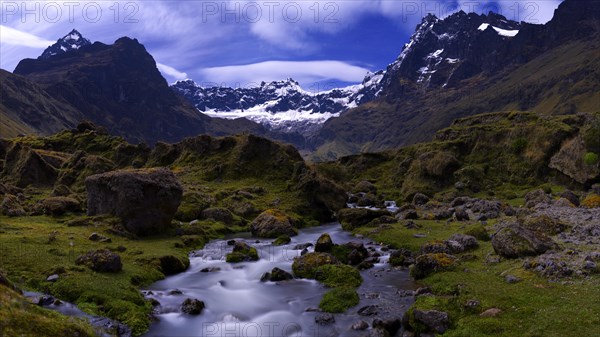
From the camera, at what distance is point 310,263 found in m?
41.9

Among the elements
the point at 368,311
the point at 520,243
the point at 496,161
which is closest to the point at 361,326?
the point at 368,311

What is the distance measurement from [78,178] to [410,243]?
7596 cm

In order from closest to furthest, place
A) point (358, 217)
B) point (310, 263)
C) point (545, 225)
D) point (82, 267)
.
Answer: point (82, 267)
point (310, 263)
point (545, 225)
point (358, 217)

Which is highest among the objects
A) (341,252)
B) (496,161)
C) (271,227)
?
(496,161)

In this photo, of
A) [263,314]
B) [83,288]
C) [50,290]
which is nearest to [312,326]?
[263,314]

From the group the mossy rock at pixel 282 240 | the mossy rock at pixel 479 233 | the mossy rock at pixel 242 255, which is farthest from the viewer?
the mossy rock at pixel 282 240

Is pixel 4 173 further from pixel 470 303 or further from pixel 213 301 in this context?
pixel 470 303

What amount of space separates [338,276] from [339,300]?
18.8 feet

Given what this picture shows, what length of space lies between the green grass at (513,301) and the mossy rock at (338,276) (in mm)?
5564

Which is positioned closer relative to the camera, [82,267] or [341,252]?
[82,267]

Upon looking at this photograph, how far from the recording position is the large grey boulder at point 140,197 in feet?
177

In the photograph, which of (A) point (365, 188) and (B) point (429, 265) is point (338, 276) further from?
(A) point (365, 188)

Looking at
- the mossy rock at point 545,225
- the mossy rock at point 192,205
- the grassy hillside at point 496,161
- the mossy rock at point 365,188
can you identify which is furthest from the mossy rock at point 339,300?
the mossy rock at point 365,188

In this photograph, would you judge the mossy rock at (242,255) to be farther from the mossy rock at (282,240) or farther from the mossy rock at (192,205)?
the mossy rock at (192,205)
